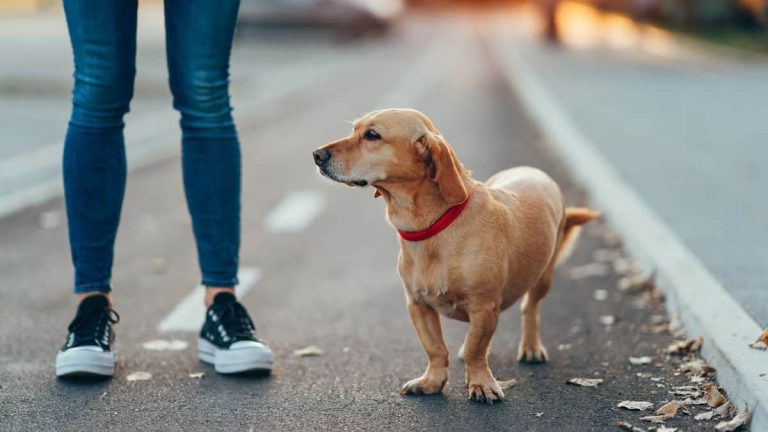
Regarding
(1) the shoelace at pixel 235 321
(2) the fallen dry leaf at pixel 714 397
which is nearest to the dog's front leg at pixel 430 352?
(1) the shoelace at pixel 235 321

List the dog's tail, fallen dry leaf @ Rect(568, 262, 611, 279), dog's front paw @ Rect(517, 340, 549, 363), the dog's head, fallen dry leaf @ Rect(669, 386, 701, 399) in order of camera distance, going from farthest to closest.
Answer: fallen dry leaf @ Rect(568, 262, 611, 279), the dog's tail, dog's front paw @ Rect(517, 340, 549, 363), fallen dry leaf @ Rect(669, 386, 701, 399), the dog's head

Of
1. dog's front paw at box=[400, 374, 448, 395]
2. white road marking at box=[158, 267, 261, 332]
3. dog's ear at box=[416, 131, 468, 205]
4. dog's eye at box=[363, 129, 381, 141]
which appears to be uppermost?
dog's eye at box=[363, 129, 381, 141]

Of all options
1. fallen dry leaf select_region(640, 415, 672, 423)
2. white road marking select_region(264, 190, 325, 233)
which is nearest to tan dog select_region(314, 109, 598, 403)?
fallen dry leaf select_region(640, 415, 672, 423)

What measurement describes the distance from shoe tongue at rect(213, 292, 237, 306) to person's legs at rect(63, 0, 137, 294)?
1.31 feet

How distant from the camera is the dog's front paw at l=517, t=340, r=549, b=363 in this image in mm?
4562

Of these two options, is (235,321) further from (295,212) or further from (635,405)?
(295,212)

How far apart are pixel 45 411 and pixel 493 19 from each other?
41.3m

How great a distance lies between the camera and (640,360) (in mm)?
4562

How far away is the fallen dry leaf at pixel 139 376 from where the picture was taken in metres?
4.22

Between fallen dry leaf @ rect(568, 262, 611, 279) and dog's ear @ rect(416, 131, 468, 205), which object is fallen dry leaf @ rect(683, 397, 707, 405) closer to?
dog's ear @ rect(416, 131, 468, 205)

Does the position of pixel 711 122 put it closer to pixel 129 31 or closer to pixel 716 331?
pixel 716 331

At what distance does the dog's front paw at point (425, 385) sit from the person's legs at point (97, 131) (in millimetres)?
1189

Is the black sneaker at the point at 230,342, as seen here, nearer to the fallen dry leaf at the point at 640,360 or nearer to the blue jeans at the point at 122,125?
the blue jeans at the point at 122,125

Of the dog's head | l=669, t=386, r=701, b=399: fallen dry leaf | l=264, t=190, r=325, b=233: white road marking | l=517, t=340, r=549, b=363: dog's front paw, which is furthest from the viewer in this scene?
l=264, t=190, r=325, b=233: white road marking
